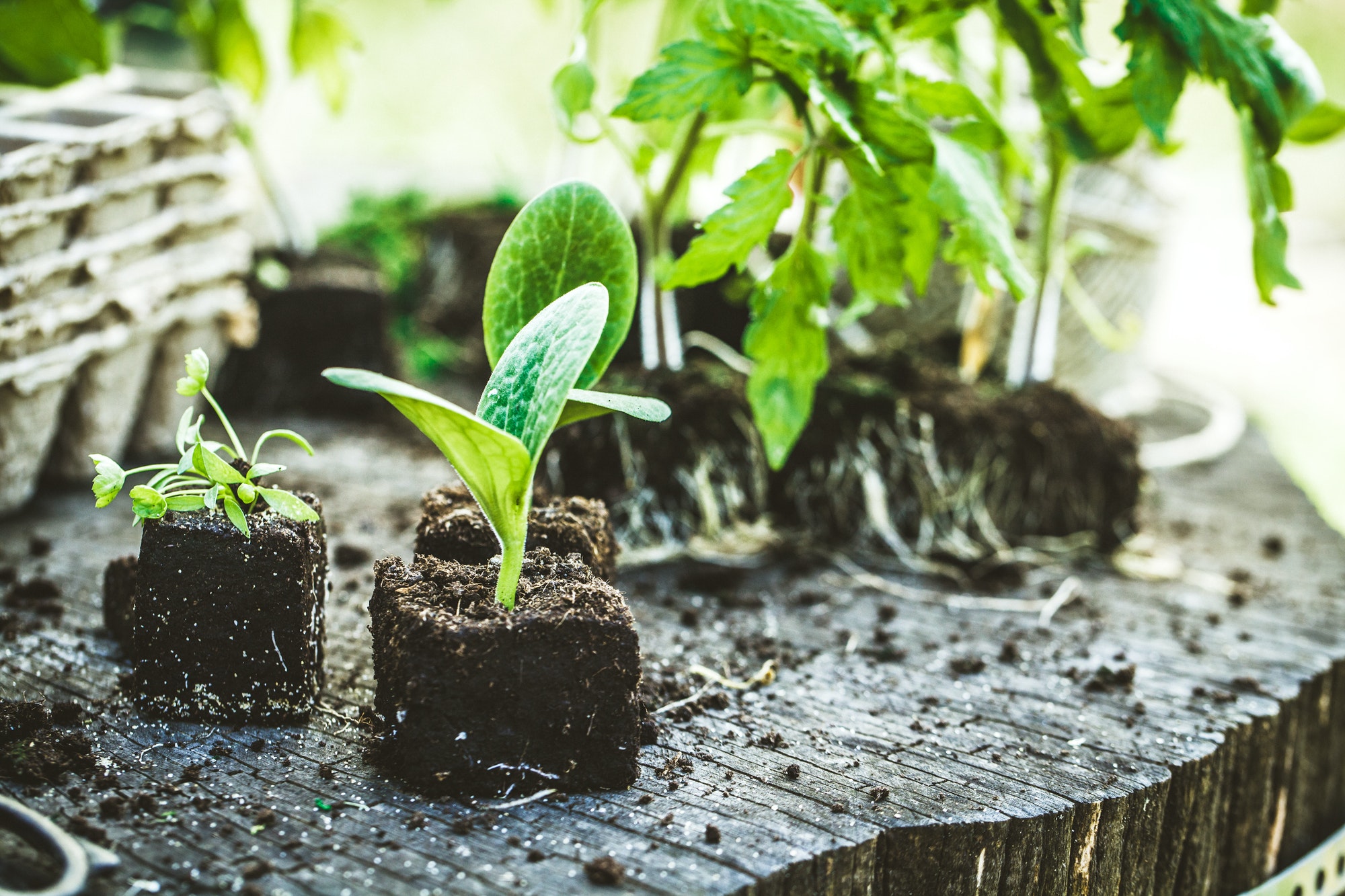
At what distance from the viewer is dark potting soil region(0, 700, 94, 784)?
100 cm

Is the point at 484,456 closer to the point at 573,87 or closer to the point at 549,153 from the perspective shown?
the point at 573,87

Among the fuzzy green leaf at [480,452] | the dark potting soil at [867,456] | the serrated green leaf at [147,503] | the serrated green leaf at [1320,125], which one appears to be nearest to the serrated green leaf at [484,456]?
the fuzzy green leaf at [480,452]

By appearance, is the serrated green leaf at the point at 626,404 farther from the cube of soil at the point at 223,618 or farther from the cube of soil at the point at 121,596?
the cube of soil at the point at 121,596

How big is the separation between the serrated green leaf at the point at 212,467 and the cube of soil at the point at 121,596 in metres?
0.32

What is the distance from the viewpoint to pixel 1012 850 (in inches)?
42.2

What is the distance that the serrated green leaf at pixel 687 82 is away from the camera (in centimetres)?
133

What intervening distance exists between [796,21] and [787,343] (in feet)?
1.64

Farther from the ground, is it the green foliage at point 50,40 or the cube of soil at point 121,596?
the green foliage at point 50,40

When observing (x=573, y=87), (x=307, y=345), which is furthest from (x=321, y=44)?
(x=573, y=87)

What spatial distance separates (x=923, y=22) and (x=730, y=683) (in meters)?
1.12

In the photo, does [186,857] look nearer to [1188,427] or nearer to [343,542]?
[343,542]

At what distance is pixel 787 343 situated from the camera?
5.29ft

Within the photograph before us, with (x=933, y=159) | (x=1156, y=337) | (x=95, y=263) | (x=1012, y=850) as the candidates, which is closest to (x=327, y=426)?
(x=95, y=263)

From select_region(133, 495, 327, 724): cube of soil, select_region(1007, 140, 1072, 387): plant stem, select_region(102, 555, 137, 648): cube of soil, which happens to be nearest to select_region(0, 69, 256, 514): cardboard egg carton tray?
select_region(102, 555, 137, 648): cube of soil
